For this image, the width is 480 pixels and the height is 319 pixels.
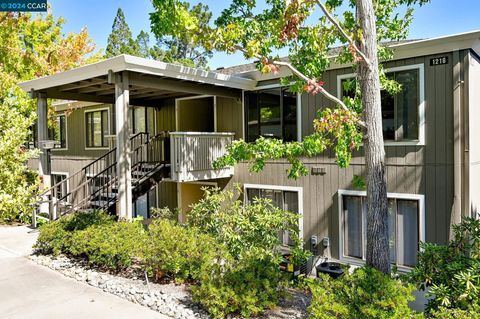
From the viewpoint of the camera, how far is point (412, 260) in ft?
24.4

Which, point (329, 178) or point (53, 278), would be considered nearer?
point (53, 278)

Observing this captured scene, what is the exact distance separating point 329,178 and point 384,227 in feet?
12.1

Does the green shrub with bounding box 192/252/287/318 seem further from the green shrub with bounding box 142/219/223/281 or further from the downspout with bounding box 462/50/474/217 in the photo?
the downspout with bounding box 462/50/474/217

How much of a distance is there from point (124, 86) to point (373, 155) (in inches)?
214

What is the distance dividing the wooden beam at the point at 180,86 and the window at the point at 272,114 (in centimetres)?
61

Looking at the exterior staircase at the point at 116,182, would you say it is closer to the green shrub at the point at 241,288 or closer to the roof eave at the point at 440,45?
the green shrub at the point at 241,288

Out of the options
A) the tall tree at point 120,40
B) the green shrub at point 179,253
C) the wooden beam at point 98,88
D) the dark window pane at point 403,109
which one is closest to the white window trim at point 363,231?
the dark window pane at point 403,109

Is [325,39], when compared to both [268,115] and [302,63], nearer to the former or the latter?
[302,63]

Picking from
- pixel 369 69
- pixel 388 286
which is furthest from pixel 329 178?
pixel 388 286

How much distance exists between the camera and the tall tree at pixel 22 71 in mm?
10422

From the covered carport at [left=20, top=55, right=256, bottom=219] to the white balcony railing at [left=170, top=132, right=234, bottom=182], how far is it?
1146mm

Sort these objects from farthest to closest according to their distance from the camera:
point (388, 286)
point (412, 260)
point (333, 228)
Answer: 1. point (333, 228)
2. point (412, 260)
3. point (388, 286)

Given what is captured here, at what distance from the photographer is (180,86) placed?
893 centimetres

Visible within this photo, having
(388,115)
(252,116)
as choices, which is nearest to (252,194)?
(252,116)
